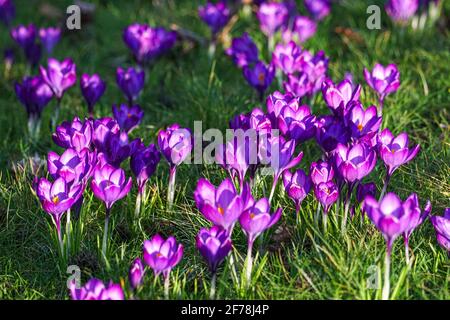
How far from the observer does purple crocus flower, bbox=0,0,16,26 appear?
6.79 metres

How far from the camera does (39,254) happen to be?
3.92m

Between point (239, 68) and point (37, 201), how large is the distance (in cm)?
243

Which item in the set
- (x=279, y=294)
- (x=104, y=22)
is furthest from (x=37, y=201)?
(x=104, y=22)

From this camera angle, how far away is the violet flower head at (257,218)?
3.30 meters

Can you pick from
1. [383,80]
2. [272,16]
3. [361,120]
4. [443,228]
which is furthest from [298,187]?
[272,16]

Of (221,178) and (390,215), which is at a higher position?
(221,178)

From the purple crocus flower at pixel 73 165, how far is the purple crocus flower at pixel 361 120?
139 centimetres

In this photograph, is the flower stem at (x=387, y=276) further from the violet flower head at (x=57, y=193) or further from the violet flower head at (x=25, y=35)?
the violet flower head at (x=25, y=35)

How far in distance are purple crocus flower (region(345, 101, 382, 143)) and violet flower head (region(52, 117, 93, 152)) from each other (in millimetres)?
1405

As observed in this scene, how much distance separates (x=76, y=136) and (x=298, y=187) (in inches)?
48.1

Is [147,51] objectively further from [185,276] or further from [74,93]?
[185,276]

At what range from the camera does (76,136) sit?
399 centimetres

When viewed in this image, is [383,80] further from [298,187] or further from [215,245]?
[215,245]
